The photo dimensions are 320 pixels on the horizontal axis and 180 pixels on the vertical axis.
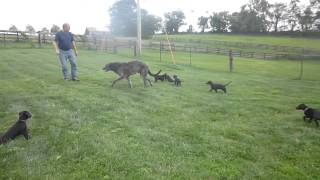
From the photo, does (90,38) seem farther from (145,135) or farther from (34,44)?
(145,135)

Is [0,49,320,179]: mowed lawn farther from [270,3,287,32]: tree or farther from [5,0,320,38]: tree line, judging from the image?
[270,3,287,32]: tree

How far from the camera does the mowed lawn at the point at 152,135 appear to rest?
20.7 feet

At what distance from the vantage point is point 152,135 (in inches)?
309

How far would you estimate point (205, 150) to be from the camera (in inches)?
283

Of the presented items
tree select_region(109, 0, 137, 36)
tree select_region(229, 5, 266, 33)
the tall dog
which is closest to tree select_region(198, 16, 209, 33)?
tree select_region(229, 5, 266, 33)

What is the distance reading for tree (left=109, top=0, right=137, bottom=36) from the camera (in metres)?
67.2

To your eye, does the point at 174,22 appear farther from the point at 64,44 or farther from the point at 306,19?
the point at 64,44

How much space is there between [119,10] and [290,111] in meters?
59.2

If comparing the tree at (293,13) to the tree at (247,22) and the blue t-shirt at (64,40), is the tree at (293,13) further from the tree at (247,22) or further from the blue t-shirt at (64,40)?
the blue t-shirt at (64,40)

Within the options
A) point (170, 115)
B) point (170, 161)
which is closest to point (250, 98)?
point (170, 115)

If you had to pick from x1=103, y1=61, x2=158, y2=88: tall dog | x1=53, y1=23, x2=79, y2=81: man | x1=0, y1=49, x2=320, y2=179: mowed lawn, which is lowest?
x1=0, y1=49, x2=320, y2=179: mowed lawn

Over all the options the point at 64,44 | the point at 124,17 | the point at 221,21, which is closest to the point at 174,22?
the point at 221,21

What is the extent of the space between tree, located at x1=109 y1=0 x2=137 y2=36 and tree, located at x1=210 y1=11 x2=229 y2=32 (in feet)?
136

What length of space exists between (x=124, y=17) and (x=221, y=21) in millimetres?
43566
